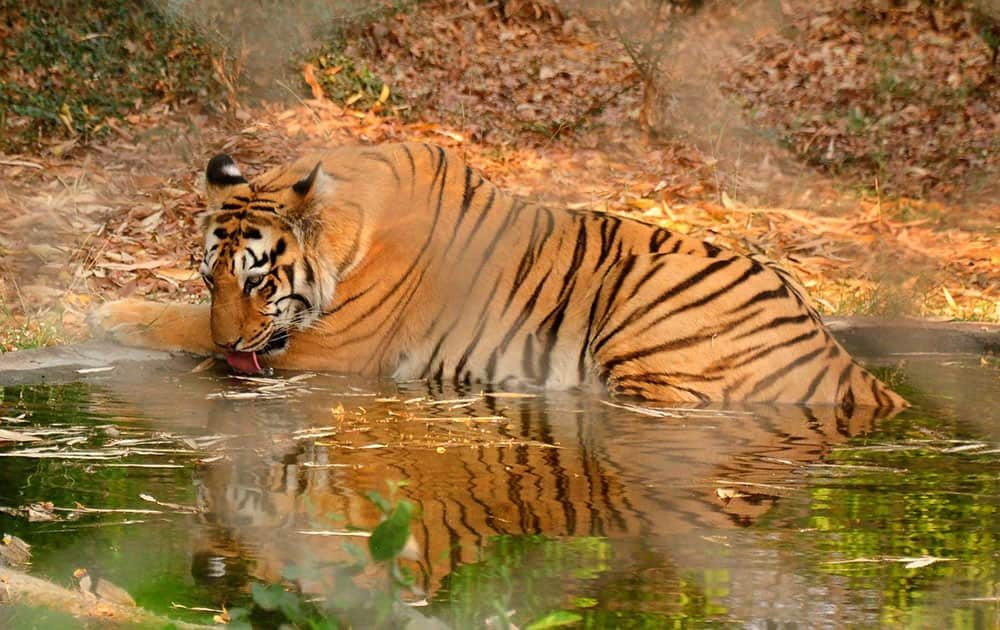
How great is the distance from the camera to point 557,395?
4.69 meters

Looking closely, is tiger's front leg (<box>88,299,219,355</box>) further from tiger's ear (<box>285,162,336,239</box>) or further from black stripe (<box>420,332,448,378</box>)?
black stripe (<box>420,332,448,378</box>)

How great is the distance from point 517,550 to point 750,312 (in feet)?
6.93

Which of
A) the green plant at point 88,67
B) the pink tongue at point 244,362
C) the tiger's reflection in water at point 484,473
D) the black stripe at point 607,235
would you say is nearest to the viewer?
the tiger's reflection in water at point 484,473

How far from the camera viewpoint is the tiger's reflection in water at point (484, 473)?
2.71 metres

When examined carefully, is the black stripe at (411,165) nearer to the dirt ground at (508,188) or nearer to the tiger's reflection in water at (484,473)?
the tiger's reflection in water at (484,473)

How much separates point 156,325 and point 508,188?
3.55 meters

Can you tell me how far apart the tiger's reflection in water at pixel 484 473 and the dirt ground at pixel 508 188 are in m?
1.66

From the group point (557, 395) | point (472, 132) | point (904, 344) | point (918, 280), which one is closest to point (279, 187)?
point (557, 395)

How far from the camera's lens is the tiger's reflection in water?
271cm

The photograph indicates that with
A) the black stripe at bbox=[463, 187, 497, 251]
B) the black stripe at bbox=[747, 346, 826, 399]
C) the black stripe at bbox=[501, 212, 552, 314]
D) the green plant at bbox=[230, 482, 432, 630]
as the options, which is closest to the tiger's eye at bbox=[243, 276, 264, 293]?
the black stripe at bbox=[463, 187, 497, 251]

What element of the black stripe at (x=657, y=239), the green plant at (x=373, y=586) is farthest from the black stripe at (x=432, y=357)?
the green plant at (x=373, y=586)

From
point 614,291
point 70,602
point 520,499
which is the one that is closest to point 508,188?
point 614,291

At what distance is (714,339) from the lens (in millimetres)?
4582

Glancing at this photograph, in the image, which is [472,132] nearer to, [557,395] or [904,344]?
[904,344]
